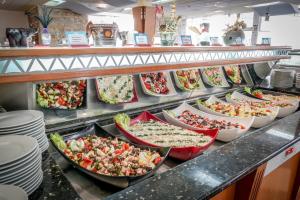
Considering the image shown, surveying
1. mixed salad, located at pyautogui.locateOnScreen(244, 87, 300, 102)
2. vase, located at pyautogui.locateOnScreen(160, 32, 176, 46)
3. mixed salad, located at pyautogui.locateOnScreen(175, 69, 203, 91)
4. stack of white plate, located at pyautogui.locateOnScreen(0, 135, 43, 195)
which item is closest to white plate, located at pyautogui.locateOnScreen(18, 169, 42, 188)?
stack of white plate, located at pyautogui.locateOnScreen(0, 135, 43, 195)

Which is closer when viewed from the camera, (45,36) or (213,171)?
(213,171)

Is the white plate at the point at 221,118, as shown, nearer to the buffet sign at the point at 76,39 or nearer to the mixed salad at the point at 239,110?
the mixed salad at the point at 239,110

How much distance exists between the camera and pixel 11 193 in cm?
76

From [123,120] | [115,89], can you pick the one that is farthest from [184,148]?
[115,89]

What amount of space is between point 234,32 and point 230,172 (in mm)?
1806

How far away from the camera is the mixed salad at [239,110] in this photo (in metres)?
2.12

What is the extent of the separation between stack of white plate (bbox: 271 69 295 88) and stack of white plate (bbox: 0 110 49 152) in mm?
3216

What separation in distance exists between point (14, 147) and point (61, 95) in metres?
0.97

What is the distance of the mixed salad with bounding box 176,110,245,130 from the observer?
1833mm

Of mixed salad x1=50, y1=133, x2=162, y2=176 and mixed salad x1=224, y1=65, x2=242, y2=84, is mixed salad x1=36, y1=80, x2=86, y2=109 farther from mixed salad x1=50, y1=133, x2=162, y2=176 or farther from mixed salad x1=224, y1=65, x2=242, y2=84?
mixed salad x1=224, y1=65, x2=242, y2=84

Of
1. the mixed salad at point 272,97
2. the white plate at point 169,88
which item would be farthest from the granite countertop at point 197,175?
the mixed salad at point 272,97

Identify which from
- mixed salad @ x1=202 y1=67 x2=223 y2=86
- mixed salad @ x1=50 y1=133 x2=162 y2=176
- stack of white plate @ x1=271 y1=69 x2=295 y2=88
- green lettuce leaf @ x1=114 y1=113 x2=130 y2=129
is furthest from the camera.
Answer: stack of white plate @ x1=271 y1=69 x2=295 y2=88

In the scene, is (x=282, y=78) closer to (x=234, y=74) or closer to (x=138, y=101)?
(x=234, y=74)

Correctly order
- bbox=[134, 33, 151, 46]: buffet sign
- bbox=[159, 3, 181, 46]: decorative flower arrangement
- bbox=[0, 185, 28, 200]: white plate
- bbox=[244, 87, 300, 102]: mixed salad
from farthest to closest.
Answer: bbox=[244, 87, 300, 102]: mixed salad
bbox=[159, 3, 181, 46]: decorative flower arrangement
bbox=[134, 33, 151, 46]: buffet sign
bbox=[0, 185, 28, 200]: white plate
